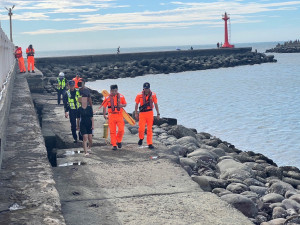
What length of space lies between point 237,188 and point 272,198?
0.55m

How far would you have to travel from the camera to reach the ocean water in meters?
15.8

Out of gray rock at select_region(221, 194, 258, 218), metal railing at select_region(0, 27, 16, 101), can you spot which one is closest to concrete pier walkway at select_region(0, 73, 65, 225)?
metal railing at select_region(0, 27, 16, 101)

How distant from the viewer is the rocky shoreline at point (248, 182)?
6.50m

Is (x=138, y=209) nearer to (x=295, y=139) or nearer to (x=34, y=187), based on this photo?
(x=34, y=187)

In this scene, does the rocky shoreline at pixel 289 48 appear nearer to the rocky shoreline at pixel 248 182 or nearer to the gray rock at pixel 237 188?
the rocky shoreline at pixel 248 182

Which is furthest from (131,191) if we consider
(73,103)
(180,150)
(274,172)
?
(274,172)

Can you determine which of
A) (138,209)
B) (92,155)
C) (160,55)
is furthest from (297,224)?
(160,55)

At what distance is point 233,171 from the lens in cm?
862

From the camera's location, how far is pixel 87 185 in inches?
265

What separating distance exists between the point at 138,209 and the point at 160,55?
150 feet

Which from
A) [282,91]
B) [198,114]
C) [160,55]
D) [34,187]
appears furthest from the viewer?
[160,55]

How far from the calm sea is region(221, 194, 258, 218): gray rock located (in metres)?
6.30

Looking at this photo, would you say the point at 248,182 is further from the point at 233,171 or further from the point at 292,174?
the point at 292,174

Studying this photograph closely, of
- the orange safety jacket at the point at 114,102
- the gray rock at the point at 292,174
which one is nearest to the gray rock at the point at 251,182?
the gray rock at the point at 292,174
